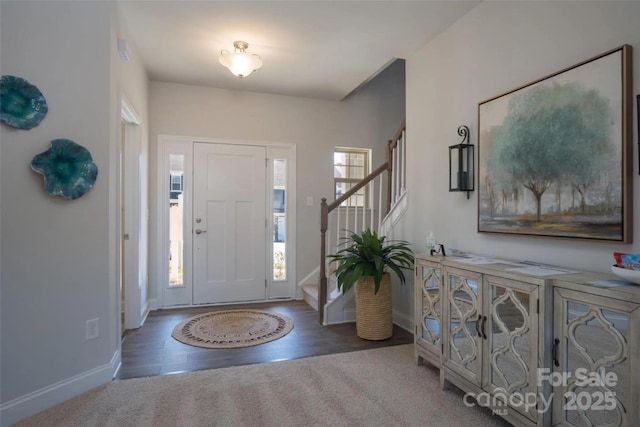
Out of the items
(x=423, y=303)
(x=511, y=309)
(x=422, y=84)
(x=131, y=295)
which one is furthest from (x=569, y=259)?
(x=131, y=295)

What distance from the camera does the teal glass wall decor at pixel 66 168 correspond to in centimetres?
193

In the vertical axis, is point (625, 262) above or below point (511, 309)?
above

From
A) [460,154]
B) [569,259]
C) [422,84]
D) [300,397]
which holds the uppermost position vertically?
[422,84]

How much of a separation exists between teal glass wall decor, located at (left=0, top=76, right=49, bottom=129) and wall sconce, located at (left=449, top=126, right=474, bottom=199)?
2.65 metres

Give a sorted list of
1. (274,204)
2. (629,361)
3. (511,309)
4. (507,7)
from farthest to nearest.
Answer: (274,204) → (507,7) → (511,309) → (629,361)

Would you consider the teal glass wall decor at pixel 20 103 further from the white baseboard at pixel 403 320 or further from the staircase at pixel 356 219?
the white baseboard at pixel 403 320

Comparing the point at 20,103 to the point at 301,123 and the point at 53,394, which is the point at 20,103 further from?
the point at 301,123

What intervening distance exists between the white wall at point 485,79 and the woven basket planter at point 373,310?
0.39 metres

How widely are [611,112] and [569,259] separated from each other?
29.4 inches

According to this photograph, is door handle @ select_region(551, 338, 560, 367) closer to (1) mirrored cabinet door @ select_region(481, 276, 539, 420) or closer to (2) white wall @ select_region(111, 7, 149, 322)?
(1) mirrored cabinet door @ select_region(481, 276, 539, 420)

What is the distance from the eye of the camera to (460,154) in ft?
8.20

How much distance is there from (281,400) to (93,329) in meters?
1.26

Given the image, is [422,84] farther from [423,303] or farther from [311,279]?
[311,279]

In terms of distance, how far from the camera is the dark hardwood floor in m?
2.49
